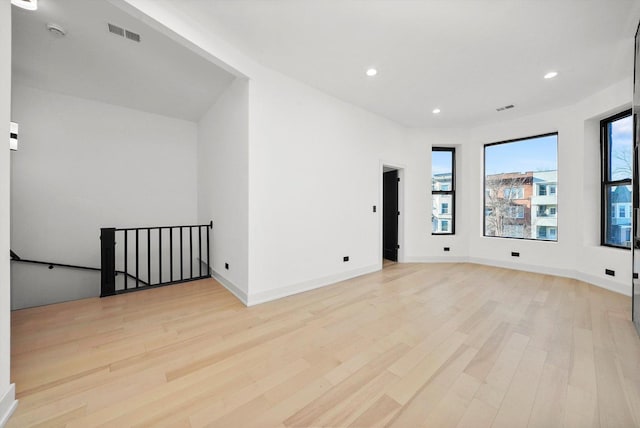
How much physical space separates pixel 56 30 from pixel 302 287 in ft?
12.7

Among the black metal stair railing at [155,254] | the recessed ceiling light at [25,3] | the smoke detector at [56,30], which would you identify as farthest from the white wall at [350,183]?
the black metal stair railing at [155,254]

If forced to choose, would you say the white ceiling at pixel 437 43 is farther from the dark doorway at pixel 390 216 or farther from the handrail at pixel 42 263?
the handrail at pixel 42 263

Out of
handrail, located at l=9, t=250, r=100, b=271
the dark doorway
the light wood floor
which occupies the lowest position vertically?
the light wood floor

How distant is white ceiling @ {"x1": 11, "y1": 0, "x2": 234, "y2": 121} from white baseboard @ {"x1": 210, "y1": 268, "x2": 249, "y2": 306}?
2.86 metres

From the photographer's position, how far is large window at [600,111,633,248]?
3.45m

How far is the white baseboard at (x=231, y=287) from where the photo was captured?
2942 millimetres

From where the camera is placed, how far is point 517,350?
1.94 meters

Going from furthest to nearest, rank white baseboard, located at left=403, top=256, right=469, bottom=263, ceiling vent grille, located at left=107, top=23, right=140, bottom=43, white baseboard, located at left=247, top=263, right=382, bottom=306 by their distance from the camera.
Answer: white baseboard, located at left=403, top=256, right=469, bottom=263, white baseboard, located at left=247, top=263, right=382, bottom=306, ceiling vent grille, located at left=107, top=23, right=140, bottom=43

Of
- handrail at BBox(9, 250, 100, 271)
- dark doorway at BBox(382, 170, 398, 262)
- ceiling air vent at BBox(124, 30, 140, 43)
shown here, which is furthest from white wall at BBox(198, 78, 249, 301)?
dark doorway at BBox(382, 170, 398, 262)

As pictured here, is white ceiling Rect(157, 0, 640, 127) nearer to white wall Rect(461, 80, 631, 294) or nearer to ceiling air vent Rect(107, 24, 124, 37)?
white wall Rect(461, 80, 631, 294)

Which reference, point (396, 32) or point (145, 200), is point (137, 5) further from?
point (145, 200)
